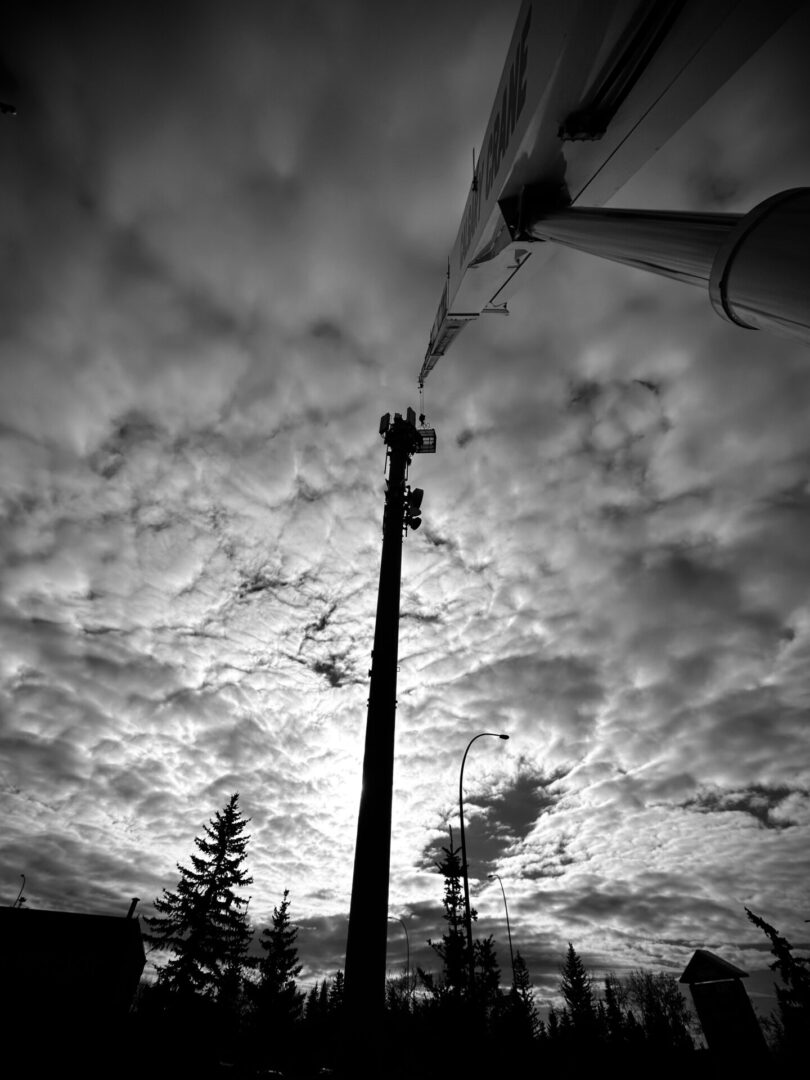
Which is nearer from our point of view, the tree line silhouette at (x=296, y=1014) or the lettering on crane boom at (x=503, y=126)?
the lettering on crane boom at (x=503, y=126)

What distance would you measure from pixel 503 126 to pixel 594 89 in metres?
1.42

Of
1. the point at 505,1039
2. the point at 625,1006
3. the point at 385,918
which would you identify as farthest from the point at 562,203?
the point at 625,1006

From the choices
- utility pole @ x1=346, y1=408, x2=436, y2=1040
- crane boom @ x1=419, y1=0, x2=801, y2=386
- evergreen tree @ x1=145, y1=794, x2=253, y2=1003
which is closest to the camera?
crane boom @ x1=419, y1=0, x2=801, y2=386

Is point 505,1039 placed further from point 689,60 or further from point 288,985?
point 288,985

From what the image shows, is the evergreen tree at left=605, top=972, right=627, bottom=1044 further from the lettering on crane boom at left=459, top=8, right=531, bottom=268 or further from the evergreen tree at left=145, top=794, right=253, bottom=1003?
the lettering on crane boom at left=459, top=8, right=531, bottom=268

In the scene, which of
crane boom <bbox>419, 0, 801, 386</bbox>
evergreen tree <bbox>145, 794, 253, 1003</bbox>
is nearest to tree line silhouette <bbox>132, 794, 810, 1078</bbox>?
evergreen tree <bbox>145, 794, 253, 1003</bbox>

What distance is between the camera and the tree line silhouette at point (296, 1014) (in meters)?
18.0

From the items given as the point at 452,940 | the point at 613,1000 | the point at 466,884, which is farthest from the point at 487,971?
the point at 613,1000

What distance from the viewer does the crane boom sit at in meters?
3.18

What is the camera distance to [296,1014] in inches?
1635

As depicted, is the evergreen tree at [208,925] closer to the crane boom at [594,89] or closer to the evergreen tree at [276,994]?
the evergreen tree at [276,994]

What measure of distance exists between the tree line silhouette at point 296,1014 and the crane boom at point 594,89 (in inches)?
809

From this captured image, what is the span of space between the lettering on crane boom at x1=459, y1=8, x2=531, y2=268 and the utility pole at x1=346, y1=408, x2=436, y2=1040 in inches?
225

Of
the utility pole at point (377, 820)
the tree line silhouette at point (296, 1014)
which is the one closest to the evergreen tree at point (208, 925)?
the tree line silhouette at point (296, 1014)
